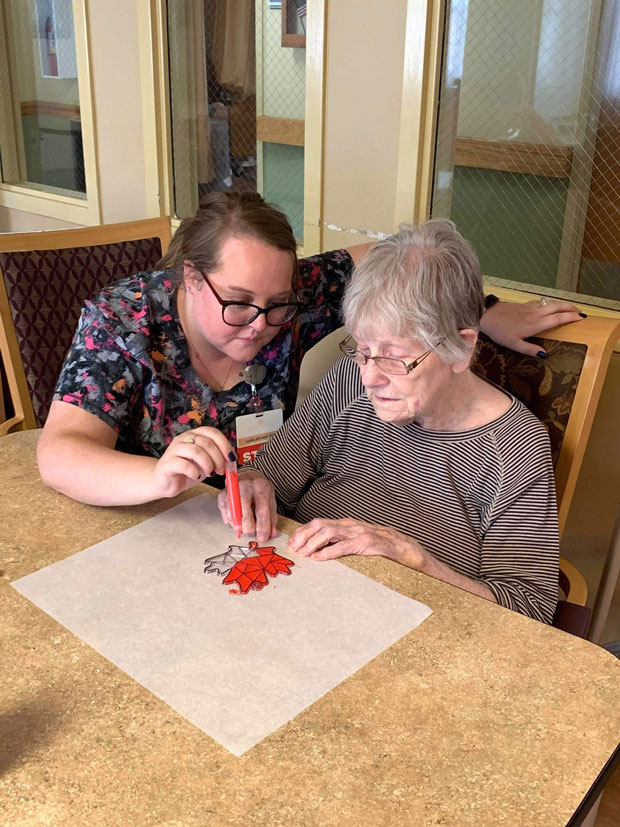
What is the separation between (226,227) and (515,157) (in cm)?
99

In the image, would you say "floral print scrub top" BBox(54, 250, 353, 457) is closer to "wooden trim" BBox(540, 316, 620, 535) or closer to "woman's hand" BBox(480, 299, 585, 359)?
"woman's hand" BBox(480, 299, 585, 359)

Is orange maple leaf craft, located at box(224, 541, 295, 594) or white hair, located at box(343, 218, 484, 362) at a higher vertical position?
white hair, located at box(343, 218, 484, 362)

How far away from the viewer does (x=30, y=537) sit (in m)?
1.19

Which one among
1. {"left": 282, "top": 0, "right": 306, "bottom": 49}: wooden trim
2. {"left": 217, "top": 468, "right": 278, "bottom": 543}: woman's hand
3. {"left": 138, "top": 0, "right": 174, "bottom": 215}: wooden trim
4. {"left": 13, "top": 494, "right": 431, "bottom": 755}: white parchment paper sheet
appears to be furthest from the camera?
{"left": 138, "top": 0, "right": 174, "bottom": 215}: wooden trim

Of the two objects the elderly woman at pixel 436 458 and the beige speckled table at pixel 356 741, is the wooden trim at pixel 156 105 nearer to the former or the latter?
the elderly woman at pixel 436 458

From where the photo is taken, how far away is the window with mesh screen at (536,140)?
193cm

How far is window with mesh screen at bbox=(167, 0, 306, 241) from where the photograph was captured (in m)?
2.57

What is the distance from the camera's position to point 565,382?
1.54 m

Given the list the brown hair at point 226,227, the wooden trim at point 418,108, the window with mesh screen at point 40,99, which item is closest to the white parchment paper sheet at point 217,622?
the brown hair at point 226,227

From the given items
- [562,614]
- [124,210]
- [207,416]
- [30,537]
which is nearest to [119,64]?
[124,210]

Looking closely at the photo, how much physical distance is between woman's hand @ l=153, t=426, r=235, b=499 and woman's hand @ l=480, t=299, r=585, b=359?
0.69m

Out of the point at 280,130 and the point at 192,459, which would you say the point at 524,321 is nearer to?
the point at 192,459

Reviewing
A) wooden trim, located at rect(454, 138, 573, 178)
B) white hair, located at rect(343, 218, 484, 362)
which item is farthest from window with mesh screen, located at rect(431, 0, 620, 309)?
white hair, located at rect(343, 218, 484, 362)

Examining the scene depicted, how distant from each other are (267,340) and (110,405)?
34 centimetres
